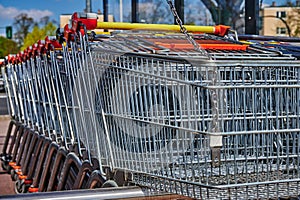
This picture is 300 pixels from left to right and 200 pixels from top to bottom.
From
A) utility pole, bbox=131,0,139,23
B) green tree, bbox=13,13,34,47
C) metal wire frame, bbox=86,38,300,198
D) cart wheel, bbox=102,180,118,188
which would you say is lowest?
cart wheel, bbox=102,180,118,188

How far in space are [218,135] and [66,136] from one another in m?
1.82

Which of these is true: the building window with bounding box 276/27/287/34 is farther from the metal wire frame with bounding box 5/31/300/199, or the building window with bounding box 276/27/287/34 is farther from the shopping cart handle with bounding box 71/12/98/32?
the metal wire frame with bounding box 5/31/300/199

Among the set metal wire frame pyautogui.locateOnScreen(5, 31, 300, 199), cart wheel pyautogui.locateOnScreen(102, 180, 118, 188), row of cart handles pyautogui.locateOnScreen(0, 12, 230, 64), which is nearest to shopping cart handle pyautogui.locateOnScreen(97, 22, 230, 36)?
row of cart handles pyautogui.locateOnScreen(0, 12, 230, 64)

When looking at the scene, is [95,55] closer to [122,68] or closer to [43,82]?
[122,68]

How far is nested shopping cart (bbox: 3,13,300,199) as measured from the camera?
5.00 ft

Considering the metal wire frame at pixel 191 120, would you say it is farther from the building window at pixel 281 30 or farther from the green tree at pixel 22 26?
the green tree at pixel 22 26

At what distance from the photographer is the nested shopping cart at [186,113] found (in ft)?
5.00

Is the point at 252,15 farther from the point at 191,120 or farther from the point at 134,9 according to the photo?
the point at 191,120

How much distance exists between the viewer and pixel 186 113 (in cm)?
188

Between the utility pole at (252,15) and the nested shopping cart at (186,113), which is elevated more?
the utility pole at (252,15)

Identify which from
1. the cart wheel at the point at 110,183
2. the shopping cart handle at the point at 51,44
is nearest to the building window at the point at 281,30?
the shopping cart handle at the point at 51,44

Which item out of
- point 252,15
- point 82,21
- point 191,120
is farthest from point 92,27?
point 252,15

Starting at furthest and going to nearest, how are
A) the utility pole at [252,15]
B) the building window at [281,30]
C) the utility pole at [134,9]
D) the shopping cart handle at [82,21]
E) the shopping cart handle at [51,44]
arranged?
1. the building window at [281,30]
2. the utility pole at [134,9]
3. the utility pole at [252,15]
4. the shopping cart handle at [51,44]
5. the shopping cart handle at [82,21]

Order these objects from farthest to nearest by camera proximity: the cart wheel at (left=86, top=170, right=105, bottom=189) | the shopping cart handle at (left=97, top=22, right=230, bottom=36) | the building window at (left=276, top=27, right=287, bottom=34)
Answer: the building window at (left=276, top=27, right=287, bottom=34) < the shopping cart handle at (left=97, top=22, right=230, bottom=36) < the cart wheel at (left=86, top=170, right=105, bottom=189)
